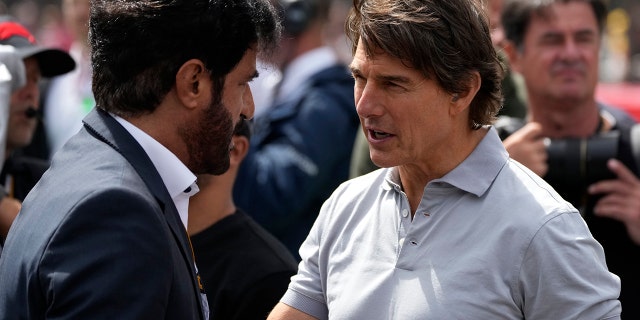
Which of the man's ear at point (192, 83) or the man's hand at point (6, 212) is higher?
the man's ear at point (192, 83)

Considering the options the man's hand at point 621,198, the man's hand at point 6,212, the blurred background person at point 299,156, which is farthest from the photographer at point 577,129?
the man's hand at point 6,212

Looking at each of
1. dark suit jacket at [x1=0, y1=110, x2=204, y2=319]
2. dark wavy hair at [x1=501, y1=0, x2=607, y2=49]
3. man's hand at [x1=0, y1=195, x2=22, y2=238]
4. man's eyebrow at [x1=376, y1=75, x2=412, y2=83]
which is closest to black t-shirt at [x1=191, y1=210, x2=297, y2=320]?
man's hand at [x1=0, y1=195, x2=22, y2=238]

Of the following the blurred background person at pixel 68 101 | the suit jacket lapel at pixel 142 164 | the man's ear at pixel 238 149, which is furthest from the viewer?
the blurred background person at pixel 68 101

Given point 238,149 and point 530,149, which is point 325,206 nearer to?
point 238,149

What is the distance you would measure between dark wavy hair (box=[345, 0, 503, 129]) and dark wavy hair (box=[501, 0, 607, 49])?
139cm

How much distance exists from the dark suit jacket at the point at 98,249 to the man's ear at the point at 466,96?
2.27 feet

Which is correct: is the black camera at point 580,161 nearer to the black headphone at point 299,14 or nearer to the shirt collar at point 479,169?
the shirt collar at point 479,169

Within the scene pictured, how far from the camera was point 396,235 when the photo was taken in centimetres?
222

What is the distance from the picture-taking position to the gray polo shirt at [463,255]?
200 cm

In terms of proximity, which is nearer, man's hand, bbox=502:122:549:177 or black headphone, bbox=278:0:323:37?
man's hand, bbox=502:122:549:177

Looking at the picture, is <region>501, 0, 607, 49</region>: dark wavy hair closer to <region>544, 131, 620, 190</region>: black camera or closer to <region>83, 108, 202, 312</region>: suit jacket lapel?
<region>544, 131, 620, 190</region>: black camera

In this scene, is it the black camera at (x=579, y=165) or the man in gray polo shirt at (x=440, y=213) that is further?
the black camera at (x=579, y=165)

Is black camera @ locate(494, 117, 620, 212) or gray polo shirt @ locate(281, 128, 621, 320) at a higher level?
gray polo shirt @ locate(281, 128, 621, 320)

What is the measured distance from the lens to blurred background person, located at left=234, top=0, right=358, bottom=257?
4293mm
